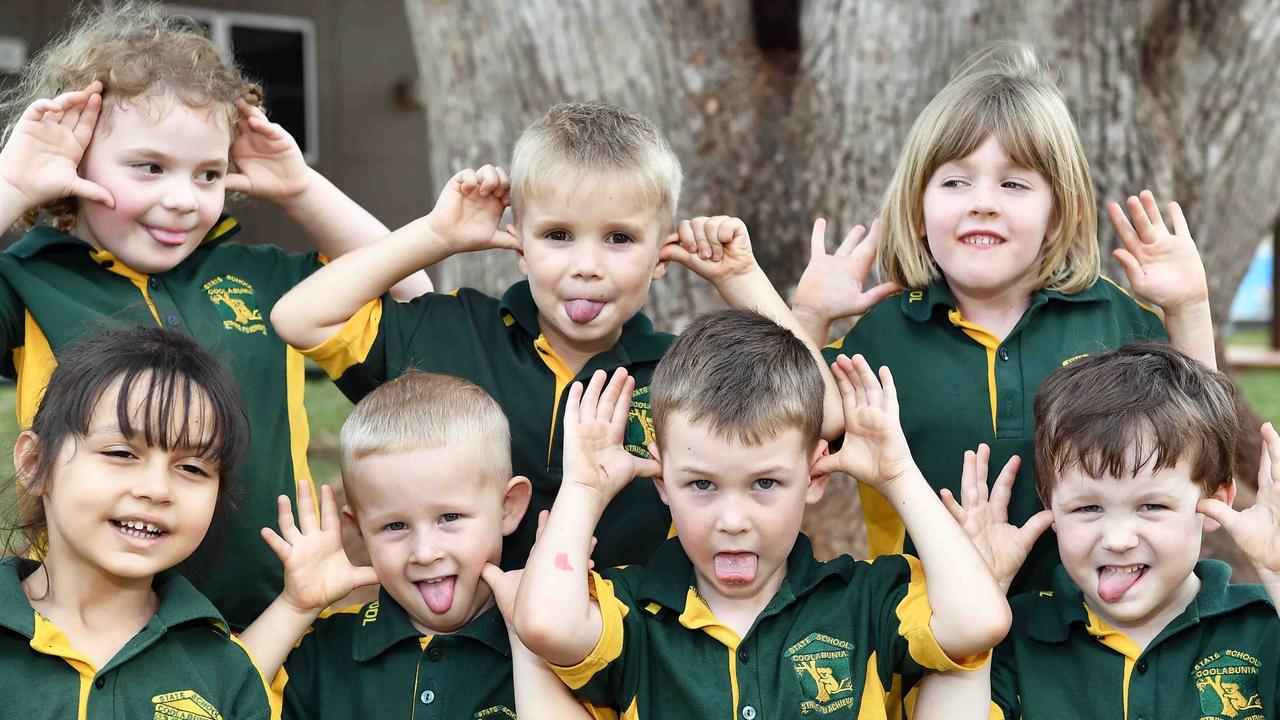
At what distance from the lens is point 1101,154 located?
4.53 meters

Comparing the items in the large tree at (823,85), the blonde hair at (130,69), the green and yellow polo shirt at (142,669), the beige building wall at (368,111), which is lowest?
the green and yellow polo shirt at (142,669)

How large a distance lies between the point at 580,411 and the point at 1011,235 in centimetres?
109

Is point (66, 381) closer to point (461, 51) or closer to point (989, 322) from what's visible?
point (989, 322)

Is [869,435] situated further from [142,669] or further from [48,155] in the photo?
[48,155]

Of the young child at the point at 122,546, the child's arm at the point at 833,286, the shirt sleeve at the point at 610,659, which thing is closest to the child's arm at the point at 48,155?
the young child at the point at 122,546

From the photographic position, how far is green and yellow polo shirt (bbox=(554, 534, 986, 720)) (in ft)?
8.57

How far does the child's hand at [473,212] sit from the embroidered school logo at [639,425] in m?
0.45

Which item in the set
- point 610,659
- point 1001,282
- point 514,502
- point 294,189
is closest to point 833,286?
point 1001,282

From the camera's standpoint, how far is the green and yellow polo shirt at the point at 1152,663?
265 cm

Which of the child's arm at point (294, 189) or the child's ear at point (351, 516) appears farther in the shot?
the child's arm at point (294, 189)

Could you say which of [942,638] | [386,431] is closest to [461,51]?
[386,431]

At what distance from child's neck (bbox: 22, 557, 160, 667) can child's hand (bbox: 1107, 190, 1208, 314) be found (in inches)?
90.8

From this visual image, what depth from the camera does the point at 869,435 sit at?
2865mm

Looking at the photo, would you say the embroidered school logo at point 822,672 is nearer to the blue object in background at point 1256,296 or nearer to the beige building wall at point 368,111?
the beige building wall at point 368,111
